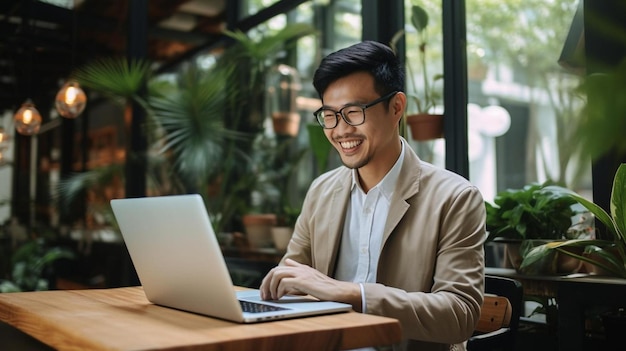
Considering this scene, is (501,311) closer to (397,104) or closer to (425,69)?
(397,104)

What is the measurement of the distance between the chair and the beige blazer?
0.15 m

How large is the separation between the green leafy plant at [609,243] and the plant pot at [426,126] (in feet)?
3.10

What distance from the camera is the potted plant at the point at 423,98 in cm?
326

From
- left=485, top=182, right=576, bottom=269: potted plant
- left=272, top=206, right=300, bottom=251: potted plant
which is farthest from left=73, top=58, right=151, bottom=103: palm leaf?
left=485, top=182, right=576, bottom=269: potted plant

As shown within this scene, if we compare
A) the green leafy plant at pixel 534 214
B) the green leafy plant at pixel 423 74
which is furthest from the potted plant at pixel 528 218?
the green leafy plant at pixel 423 74

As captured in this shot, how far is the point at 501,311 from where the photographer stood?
6.10 feet

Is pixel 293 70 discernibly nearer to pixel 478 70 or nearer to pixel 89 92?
pixel 478 70

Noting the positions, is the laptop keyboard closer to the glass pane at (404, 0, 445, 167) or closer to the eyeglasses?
the eyeglasses

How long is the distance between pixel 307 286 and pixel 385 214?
0.54m

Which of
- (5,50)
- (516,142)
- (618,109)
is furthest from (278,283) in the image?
(5,50)

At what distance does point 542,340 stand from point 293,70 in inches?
114

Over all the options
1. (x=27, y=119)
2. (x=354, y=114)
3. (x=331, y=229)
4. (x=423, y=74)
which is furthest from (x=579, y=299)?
(x=27, y=119)

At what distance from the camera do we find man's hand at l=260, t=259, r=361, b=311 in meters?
1.45

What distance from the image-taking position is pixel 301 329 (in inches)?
45.9
